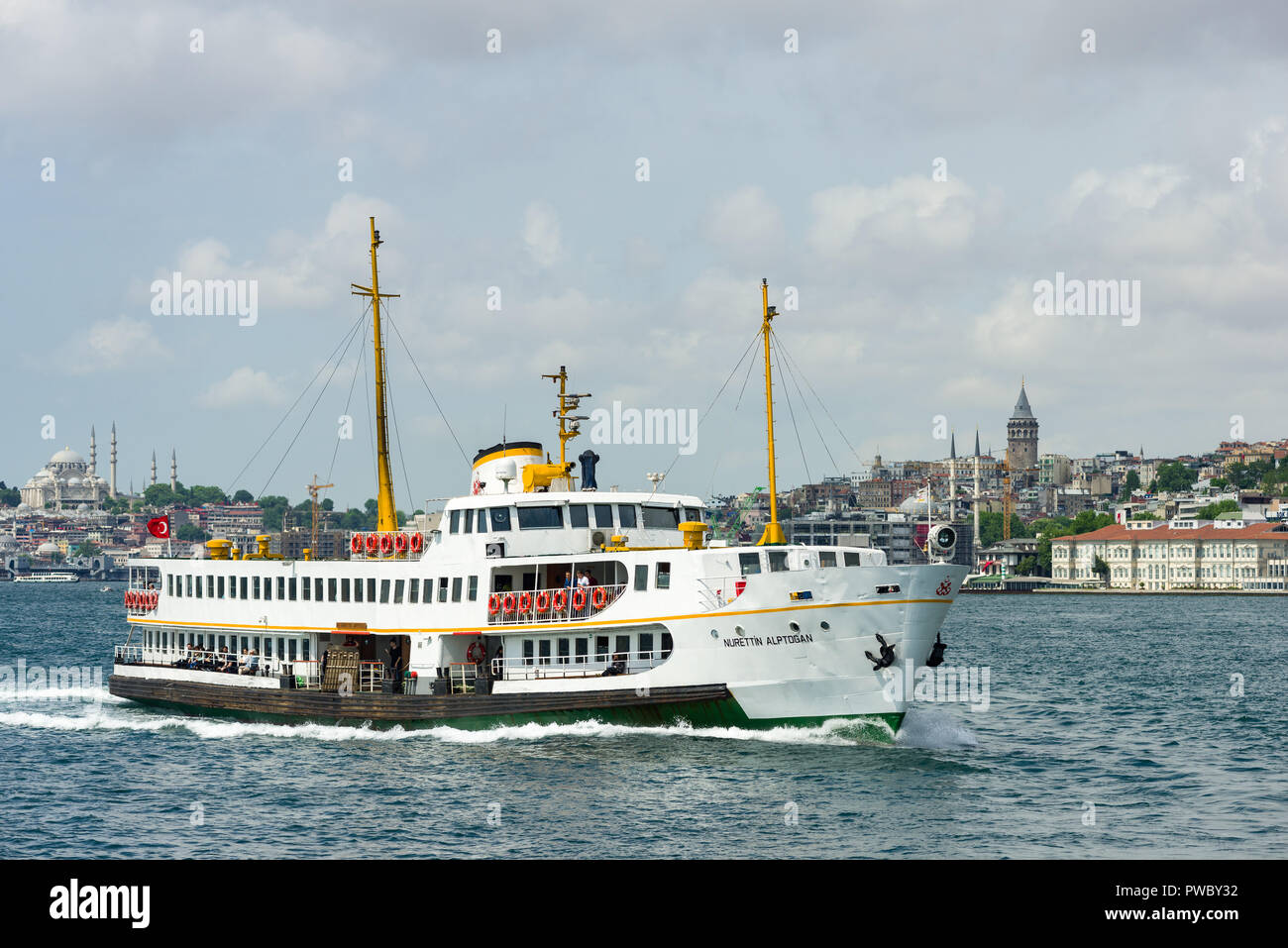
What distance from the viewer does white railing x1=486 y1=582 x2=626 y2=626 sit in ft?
103

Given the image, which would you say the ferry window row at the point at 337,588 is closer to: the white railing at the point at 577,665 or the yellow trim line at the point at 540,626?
the yellow trim line at the point at 540,626

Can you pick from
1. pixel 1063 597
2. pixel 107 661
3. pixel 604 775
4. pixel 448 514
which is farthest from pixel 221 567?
pixel 1063 597

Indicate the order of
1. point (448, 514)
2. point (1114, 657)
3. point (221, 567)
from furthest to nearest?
point (1114, 657)
point (221, 567)
point (448, 514)

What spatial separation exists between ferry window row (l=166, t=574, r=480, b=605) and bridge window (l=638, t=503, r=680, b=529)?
4749 mm

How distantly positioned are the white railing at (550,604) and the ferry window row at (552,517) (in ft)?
6.23

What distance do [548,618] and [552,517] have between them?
114 inches

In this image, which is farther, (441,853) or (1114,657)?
(1114,657)

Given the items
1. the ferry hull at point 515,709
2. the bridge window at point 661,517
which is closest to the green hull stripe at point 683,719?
the ferry hull at point 515,709

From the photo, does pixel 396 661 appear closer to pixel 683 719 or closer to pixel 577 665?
pixel 577 665

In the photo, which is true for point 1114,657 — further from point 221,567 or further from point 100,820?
point 100,820

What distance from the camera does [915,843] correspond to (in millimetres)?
22453

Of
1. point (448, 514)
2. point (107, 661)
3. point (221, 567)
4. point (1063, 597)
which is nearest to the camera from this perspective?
point (448, 514)
